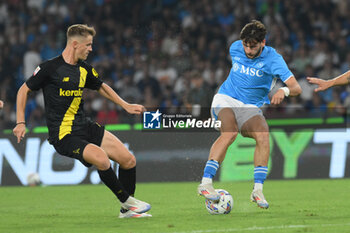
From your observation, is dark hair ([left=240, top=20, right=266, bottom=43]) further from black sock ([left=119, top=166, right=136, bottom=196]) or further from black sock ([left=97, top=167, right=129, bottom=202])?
black sock ([left=97, top=167, right=129, bottom=202])

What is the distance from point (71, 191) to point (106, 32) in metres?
6.38

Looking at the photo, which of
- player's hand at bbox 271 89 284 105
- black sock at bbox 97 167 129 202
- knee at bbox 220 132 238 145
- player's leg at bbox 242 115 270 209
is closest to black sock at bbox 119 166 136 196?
black sock at bbox 97 167 129 202

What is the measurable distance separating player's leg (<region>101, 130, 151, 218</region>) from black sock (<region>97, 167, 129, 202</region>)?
10 centimetres

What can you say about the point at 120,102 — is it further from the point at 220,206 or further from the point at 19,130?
the point at 220,206

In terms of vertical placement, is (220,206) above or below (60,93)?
below

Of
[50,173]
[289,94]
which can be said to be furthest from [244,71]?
[50,173]

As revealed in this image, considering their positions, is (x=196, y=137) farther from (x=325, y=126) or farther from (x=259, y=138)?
(x=259, y=138)

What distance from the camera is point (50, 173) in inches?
497

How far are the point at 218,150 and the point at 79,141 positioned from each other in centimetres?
148

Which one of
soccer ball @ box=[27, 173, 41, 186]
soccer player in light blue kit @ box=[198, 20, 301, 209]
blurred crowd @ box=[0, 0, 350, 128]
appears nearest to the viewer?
soccer player in light blue kit @ box=[198, 20, 301, 209]

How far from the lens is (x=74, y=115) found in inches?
299

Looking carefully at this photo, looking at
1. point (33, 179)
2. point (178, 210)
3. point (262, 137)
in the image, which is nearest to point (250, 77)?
point (262, 137)

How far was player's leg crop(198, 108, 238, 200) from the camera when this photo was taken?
25.2 ft

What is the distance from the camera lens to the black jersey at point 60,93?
746cm
